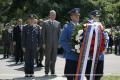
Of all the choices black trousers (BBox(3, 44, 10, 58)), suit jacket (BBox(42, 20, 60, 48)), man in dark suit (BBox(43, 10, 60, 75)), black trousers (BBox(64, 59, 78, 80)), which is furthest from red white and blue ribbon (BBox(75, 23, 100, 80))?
black trousers (BBox(3, 44, 10, 58))

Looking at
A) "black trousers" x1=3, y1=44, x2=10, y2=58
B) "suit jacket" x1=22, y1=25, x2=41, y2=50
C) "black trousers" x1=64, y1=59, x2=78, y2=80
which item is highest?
"suit jacket" x1=22, y1=25, x2=41, y2=50

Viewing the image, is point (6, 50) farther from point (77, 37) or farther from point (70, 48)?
point (77, 37)

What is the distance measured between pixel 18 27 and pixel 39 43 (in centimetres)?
550

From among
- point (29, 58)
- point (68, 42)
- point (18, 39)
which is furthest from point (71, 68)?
point (18, 39)

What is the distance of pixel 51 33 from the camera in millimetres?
14492

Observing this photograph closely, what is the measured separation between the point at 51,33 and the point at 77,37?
551cm

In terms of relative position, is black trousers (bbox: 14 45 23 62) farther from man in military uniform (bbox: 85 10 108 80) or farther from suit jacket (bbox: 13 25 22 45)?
man in military uniform (bbox: 85 10 108 80)

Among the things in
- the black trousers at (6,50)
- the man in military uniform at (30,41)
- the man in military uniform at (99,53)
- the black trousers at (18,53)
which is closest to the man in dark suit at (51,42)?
the man in military uniform at (30,41)

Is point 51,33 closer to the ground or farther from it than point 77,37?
farther from it

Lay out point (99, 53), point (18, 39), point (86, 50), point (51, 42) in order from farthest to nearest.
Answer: point (18, 39) < point (51, 42) < point (99, 53) < point (86, 50)

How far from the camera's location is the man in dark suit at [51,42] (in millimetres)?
14358

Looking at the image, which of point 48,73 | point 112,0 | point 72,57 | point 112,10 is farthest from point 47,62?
point 112,0

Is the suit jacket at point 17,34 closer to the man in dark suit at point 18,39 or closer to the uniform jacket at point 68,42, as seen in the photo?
the man in dark suit at point 18,39

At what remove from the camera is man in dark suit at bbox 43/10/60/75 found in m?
14.4
